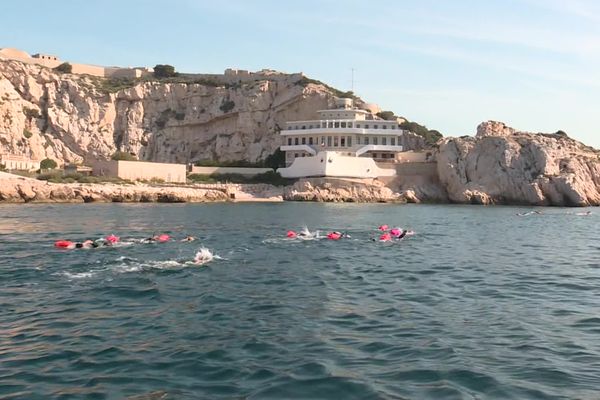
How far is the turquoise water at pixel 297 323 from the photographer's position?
8719mm

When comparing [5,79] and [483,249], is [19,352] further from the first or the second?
[5,79]

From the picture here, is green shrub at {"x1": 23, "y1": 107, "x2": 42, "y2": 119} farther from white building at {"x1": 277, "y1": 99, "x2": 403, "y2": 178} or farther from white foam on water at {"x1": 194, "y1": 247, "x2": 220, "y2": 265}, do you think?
white foam on water at {"x1": 194, "y1": 247, "x2": 220, "y2": 265}

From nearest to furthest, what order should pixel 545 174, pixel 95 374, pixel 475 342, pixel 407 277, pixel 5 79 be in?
pixel 95 374
pixel 475 342
pixel 407 277
pixel 545 174
pixel 5 79

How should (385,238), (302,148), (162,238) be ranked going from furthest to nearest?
(302,148) → (385,238) → (162,238)

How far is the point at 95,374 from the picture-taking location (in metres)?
8.99

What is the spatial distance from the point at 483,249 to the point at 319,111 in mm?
63373

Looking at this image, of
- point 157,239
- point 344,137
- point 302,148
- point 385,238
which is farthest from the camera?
Result: point 344,137

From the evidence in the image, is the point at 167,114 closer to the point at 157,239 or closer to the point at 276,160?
the point at 276,160

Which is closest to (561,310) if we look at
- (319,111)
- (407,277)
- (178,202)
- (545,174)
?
(407,277)

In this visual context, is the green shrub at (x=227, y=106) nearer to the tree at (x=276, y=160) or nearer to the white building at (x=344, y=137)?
the white building at (x=344, y=137)

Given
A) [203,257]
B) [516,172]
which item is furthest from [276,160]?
[203,257]

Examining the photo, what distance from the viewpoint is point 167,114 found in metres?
95.4

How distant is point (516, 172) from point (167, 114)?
5459 cm

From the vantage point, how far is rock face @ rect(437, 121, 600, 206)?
219 ft
